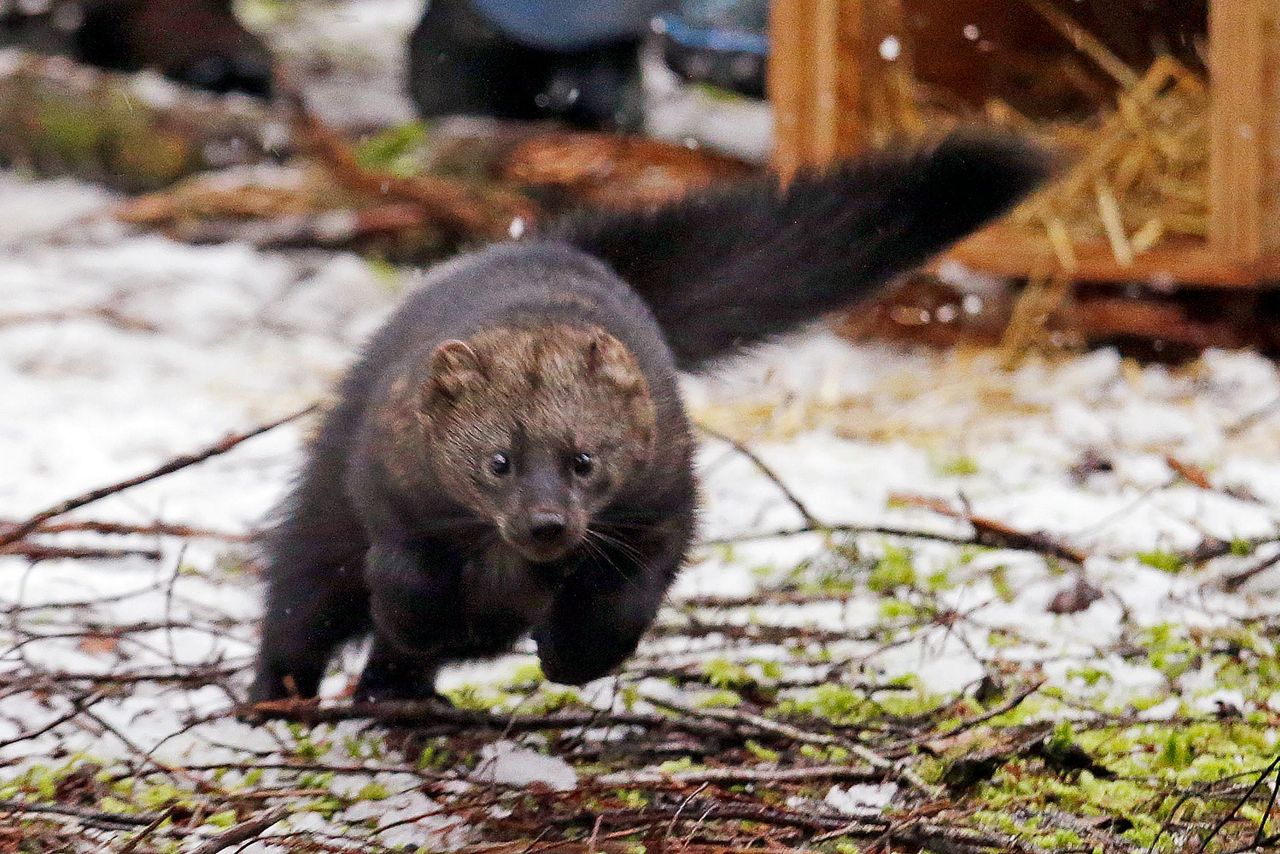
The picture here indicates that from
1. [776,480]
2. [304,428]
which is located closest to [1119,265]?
[776,480]

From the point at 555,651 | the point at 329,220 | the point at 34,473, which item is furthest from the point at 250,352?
the point at 555,651

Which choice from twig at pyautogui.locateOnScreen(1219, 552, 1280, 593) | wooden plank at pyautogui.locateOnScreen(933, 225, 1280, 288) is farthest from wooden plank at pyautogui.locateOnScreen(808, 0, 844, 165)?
twig at pyautogui.locateOnScreen(1219, 552, 1280, 593)

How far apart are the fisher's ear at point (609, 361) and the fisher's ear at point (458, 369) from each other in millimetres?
182

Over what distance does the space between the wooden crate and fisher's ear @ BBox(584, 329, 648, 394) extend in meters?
2.27

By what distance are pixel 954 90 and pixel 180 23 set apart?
14.8ft

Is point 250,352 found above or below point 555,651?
below

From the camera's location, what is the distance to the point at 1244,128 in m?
4.75

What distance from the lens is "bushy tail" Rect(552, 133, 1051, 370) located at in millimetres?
3209

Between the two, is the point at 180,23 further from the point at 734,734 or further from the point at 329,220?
the point at 734,734

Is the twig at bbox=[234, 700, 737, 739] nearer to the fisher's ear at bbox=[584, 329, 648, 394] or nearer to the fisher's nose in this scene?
the fisher's nose

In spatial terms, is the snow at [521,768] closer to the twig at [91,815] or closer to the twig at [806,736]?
the twig at [806,736]

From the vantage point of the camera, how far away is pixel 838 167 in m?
3.30

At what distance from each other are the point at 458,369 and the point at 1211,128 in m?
3.22

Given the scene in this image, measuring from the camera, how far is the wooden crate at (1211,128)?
15.5 ft
